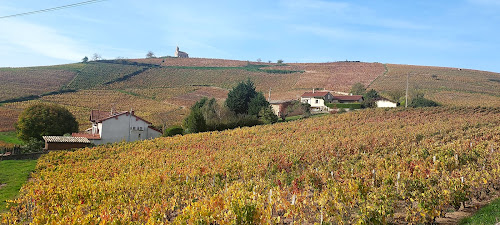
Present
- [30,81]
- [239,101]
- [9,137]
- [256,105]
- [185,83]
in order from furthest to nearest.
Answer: [185,83], [30,81], [239,101], [256,105], [9,137]

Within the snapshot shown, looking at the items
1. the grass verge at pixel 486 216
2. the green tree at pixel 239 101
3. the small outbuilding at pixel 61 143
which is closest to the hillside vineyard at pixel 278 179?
the grass verge at pixel 486 216

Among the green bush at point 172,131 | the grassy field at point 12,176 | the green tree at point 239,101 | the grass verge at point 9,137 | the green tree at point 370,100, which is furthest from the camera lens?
the green tree at point 370,100

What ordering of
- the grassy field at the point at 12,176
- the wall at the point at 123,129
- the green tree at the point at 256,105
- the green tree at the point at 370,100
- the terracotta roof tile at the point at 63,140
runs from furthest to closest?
the green tree at the point at 370,100
the green tree at the point at 256,105
the wall at the point at 123,129
the terracotta roof tile at the point at 63,140
the grassy field at the point at 12,176

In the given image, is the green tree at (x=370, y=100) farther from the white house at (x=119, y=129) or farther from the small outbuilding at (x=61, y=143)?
the small outbuilding at (x=61, y=143)

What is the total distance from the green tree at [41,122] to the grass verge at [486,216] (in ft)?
142

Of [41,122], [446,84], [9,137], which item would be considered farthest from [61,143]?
[446,84]

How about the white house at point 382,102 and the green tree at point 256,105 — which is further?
the white house at point 382,102

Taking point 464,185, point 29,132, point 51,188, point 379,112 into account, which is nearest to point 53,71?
point 29,132

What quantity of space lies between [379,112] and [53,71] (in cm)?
9124

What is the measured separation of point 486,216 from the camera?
9.64 meters

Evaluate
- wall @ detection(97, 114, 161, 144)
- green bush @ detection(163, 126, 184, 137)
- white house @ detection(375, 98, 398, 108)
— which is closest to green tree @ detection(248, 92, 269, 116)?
green bush @ detection(163, 126, 184, 137)

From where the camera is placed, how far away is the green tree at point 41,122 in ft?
138

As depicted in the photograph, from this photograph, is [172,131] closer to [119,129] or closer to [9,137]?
[119,129]

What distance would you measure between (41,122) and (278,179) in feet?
118
